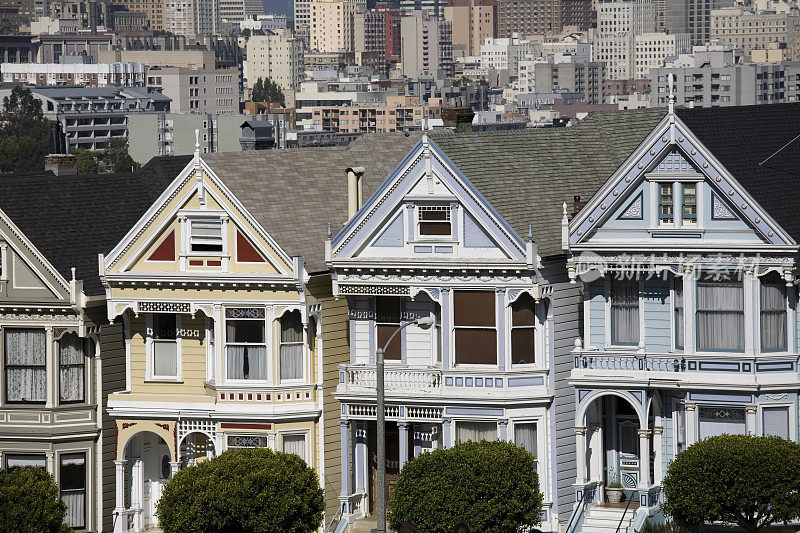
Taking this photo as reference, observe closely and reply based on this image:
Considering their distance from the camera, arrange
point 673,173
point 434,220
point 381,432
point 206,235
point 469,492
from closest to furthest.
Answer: point 381,432, point 469,492, point 673,173, point 434,220, point 206,235

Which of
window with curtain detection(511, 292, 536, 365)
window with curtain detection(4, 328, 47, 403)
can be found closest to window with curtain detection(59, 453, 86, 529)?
window with curtain detection(4, 328, 47, 403)

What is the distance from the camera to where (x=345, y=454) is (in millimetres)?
47438

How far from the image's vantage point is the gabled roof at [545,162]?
46688 mm

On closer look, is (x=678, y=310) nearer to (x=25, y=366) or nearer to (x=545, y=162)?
(x=545, y=162)

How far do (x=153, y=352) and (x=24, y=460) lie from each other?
424cm

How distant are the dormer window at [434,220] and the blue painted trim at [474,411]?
4137 mm

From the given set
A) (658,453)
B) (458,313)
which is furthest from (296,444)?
(658,453)

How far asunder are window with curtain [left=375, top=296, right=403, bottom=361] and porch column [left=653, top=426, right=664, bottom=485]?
258 inches

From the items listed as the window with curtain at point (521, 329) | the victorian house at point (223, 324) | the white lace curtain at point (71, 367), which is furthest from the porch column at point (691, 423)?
the white lace curtain at point (71, 367)

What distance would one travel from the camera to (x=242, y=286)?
47938 mm

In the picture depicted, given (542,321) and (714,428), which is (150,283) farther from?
(714,428)

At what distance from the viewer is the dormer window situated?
46.4 meters

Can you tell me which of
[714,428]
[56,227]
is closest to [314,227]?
[56,227]

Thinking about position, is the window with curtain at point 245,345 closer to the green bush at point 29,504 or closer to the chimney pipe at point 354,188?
the chimney pipe at point 354,188
